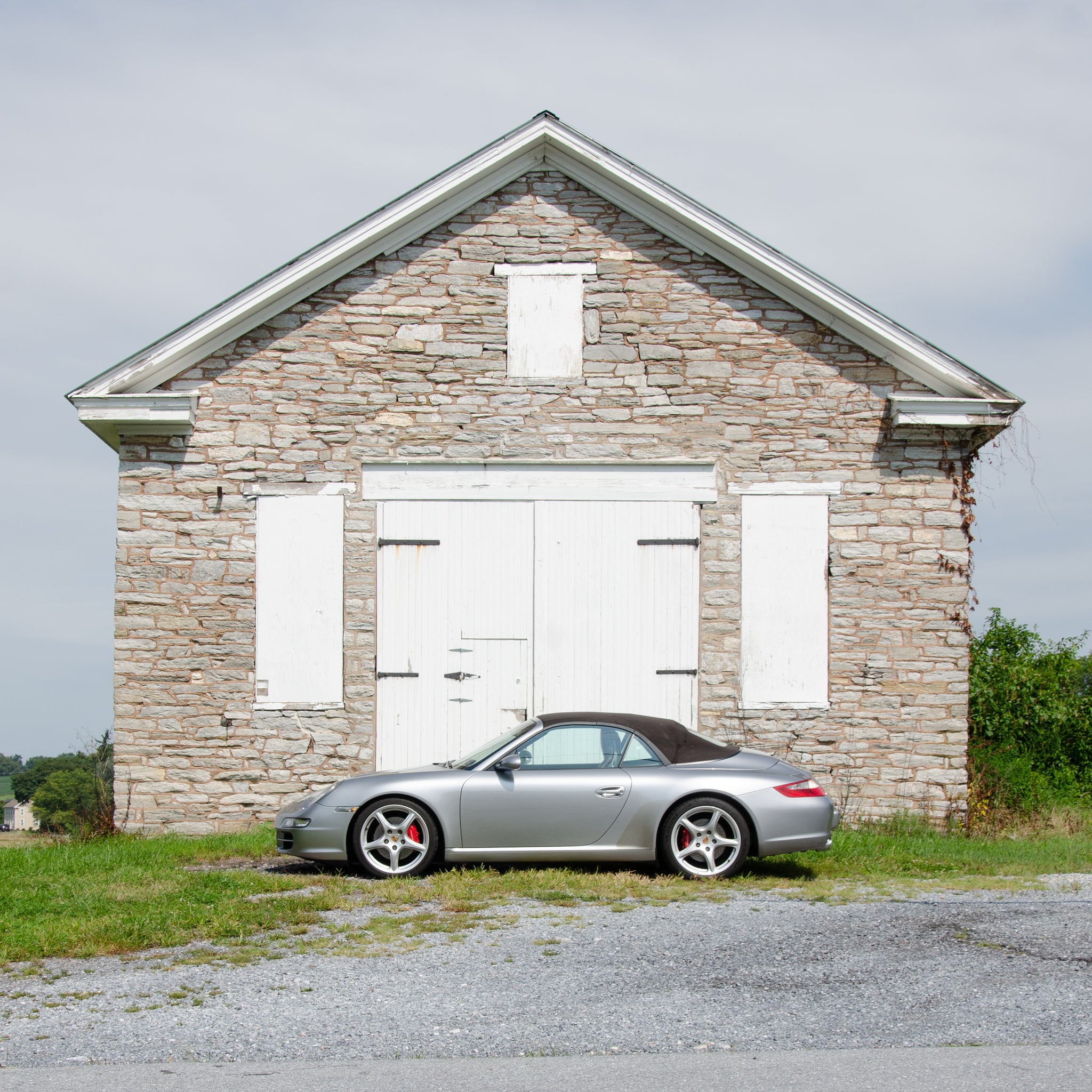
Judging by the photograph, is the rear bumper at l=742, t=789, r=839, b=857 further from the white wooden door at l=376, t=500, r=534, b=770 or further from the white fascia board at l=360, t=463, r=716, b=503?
the white fascia board at l=360, t=463, r=716, b=503

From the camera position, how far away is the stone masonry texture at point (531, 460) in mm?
11867

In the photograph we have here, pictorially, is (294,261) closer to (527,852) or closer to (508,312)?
(508,312)

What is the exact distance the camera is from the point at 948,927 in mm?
6930

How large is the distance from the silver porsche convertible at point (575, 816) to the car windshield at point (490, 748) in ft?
0.50

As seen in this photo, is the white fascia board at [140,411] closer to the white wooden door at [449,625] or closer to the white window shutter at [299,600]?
the white window shutter at [299,600]

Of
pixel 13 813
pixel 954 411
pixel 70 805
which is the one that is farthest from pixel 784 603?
pixel 13 813

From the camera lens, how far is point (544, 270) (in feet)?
40.6

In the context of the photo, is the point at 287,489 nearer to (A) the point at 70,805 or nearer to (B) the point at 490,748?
(A) the point at 70,805

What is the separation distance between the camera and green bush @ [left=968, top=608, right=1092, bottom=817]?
49.9 feet

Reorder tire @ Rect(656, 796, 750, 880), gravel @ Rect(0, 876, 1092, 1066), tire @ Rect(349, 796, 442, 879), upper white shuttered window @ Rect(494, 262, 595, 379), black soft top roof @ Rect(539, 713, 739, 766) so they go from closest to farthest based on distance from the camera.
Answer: gravel @ Rect(0, 876, 1092, 1066)
tire @ Rect(656, 796, 750, 880)
tire @ Rect(349, 796, 442, 879)
black soft top roof @ Rect(539, 713, 739, 766)
upper white shuttered window @ Rect(494, 262, 595, 379)

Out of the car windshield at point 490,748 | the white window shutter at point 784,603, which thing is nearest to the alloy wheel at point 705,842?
the car windshield at point 490,748

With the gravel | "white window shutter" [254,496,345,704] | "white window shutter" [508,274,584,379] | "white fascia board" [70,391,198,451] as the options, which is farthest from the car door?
"white fascia board" [70,391,198,451]

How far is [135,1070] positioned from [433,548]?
785 centimetres

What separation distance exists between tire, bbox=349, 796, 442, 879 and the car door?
0.88ft
